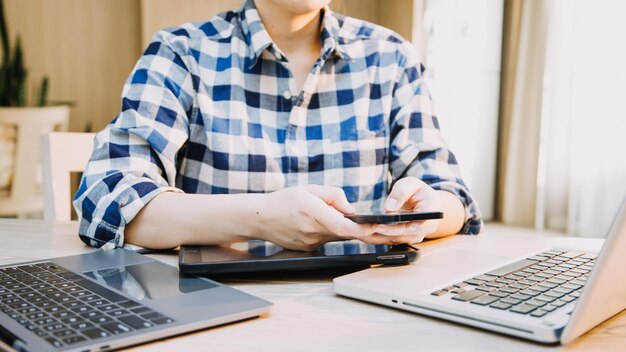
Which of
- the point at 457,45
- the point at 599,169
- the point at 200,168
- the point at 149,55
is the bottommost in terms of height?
the point at 599,169

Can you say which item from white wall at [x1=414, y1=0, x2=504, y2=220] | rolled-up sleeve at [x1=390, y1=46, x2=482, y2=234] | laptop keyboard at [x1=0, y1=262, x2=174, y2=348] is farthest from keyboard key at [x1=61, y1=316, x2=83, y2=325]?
white wall at [x1=414, y1=0, x2=504, y2=220]

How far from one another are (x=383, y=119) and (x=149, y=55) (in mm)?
454

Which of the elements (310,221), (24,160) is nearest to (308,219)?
(310,221)

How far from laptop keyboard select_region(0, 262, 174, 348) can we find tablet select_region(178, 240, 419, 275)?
0.12m

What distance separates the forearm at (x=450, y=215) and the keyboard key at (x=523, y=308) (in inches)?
16.3

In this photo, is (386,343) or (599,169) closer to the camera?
(386,343)

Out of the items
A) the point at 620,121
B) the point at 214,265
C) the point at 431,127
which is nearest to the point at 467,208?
the point at 431,127

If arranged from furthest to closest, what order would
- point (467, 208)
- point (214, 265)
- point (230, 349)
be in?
point (467, 208), point (214, 265), point (230, 349)

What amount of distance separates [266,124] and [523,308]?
729 mm

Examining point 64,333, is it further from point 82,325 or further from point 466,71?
point 466,71

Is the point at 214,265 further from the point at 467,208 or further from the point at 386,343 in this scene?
the point at 467,208

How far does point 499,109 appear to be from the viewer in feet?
12.3

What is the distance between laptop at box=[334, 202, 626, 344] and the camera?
0.55 m

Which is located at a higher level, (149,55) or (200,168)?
(149,55)
